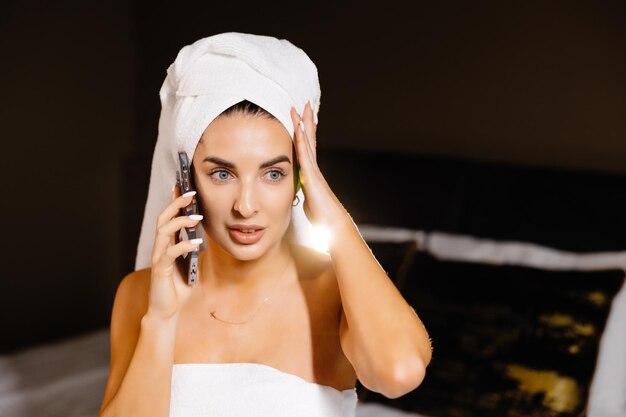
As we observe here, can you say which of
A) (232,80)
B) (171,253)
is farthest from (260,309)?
(232,80)

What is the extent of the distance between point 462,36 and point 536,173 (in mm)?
625

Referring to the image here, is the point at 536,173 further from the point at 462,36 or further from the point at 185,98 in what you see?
the point at 185,98

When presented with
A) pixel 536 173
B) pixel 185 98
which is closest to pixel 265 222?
pixel 185 98

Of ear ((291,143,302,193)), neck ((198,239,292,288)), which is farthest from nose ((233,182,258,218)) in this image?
neck ((198,239,292,288))

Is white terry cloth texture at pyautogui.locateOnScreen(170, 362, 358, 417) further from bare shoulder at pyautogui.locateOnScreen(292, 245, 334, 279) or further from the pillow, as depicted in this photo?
the pillow

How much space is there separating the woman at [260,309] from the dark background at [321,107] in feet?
3.67

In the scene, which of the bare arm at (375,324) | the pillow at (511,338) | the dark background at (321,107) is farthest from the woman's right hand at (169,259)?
the dark background at (321,107)

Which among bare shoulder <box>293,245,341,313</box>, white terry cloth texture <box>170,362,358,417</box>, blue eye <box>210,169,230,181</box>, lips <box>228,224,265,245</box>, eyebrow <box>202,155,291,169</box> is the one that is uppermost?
eyebrow <box>202,155,291,169</box>

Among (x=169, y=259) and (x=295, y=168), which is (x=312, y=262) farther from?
(x=169, y=259)

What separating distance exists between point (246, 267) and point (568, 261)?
3.60ft

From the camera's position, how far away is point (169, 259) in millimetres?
1367

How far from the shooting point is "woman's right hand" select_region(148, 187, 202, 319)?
4.41ft

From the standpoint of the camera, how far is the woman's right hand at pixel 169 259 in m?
1.34

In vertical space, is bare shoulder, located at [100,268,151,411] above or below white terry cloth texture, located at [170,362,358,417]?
above
